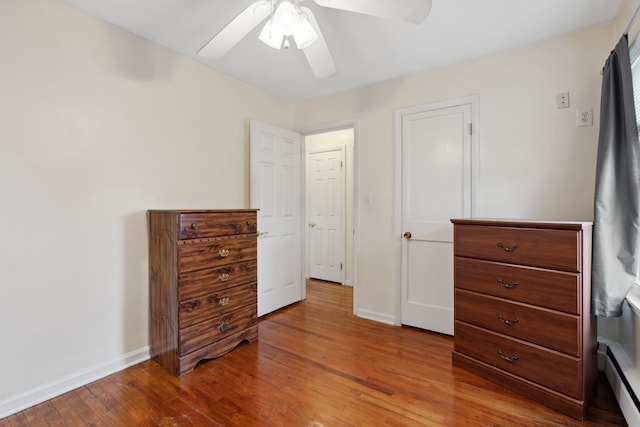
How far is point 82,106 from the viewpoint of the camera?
1.91 metres

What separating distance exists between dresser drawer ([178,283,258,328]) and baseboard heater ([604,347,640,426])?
91.0 inches

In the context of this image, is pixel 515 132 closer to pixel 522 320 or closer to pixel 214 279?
pixel 522 320

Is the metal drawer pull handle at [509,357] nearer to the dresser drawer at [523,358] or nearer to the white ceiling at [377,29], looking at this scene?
the dresser drawer at [523,358]

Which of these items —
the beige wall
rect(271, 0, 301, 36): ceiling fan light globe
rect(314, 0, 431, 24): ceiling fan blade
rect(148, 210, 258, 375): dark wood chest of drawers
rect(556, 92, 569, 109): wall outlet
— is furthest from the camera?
rect(556, 92, 569, 109): wall outlet

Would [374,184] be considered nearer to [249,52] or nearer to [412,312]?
[412,312]

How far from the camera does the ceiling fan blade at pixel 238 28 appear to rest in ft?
4.65

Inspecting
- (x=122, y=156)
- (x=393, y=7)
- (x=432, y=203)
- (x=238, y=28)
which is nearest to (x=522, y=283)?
(x=432, y=203)

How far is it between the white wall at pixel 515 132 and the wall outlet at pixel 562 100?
24 millimetres

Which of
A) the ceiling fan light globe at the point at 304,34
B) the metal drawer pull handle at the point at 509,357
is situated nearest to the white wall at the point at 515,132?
the metal drawer pull handle at the point at 509,357

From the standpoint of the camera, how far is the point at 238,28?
1.50 meters

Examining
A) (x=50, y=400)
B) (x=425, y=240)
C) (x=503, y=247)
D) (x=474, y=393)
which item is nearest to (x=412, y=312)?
(x=425, y=240)

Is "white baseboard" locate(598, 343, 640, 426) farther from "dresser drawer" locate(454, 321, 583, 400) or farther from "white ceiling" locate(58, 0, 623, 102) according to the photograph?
"white ceiling" locate(58, 0, 623, 102)

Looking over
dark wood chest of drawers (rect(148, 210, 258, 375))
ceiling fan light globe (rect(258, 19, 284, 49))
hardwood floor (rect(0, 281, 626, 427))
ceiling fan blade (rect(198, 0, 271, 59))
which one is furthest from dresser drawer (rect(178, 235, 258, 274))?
ceiling fan light globe (rect(258, 19, 284, 49))

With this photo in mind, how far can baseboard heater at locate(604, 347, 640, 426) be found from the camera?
1399 millimetres
